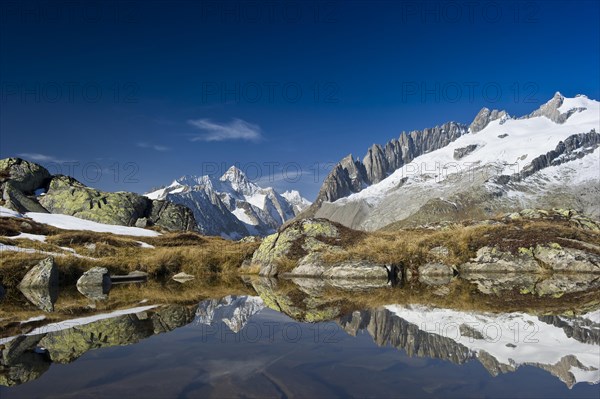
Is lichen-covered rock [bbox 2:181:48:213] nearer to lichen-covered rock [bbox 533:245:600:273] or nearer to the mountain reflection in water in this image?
the mountain reflection in water

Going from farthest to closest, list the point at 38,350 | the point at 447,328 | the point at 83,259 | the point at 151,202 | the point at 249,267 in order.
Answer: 1. the point at 151,202
2. the point at 249,267
3. the point at 83,259
4. the point at 447,328
5. the point at 38,350

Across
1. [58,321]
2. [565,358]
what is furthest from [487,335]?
[58,321]

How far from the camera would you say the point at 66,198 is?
3088 inches

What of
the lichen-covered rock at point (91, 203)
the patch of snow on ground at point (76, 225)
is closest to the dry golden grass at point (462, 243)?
the patch of snow on ground at point (76, 225)

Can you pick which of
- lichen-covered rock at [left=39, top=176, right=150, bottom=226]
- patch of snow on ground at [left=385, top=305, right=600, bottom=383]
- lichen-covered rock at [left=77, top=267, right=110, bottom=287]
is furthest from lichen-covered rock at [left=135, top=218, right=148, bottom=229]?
patch of snow on ground at [left=385, top=305, right=600, bottom=383]

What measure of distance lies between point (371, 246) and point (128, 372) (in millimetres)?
24168

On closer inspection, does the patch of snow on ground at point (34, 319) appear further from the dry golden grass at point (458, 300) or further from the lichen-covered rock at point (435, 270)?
the lichen-covered rock at point (435, 270)

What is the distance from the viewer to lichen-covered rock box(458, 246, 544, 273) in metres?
27.4

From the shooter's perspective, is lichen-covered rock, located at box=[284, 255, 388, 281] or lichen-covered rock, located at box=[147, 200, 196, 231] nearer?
lichen-covered rock, located at box=[284, 255, 388, 281]

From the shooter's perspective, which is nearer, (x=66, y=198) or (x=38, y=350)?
(x=38, y=350)

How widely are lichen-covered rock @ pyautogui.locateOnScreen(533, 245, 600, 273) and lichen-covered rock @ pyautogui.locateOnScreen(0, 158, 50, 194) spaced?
8144 cm

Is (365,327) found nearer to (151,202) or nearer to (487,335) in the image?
(487,335)

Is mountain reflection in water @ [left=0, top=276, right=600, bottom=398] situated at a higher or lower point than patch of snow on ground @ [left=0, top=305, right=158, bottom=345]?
lower

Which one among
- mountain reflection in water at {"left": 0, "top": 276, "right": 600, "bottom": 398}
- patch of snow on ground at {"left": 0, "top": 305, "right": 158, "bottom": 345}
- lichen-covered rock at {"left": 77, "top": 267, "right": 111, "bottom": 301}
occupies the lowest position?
mountain reflection in water at {"left": 0, "top": 276, "right": 600, "bottom": 398}
